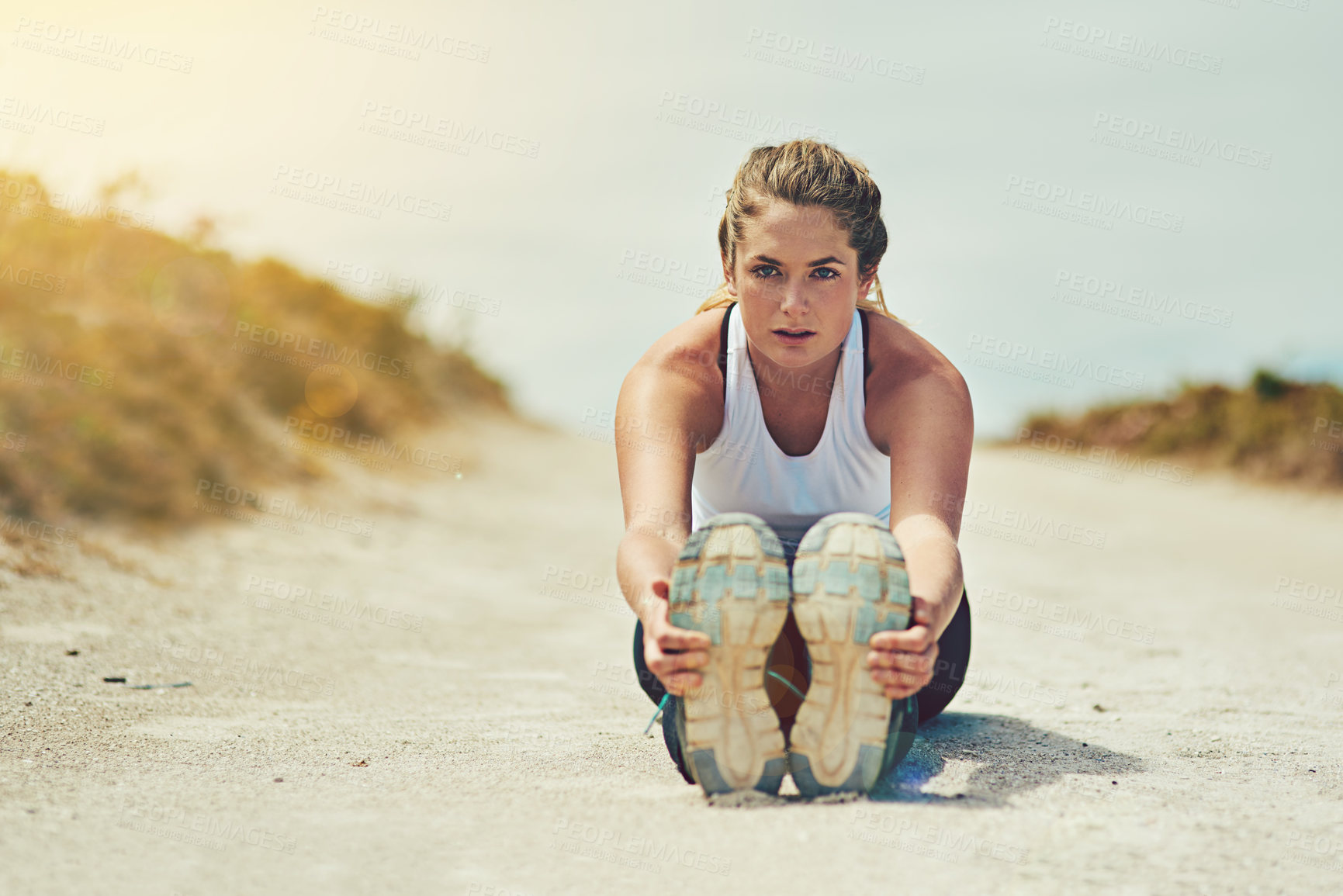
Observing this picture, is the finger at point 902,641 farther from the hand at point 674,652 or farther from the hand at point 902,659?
the hand at point 674,652

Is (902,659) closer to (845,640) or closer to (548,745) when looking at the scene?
(845,640)

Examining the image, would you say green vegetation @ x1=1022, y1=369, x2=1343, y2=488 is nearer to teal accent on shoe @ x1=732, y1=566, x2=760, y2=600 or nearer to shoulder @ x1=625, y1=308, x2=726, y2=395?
shoulder @ x1=625, y1=308, x2=726, y2=395

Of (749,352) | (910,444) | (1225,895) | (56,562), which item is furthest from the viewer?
(56,562)

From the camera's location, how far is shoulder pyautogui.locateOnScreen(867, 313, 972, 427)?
2.38 m

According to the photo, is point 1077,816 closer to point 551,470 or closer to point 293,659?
point 293,659

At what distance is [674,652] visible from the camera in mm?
1921

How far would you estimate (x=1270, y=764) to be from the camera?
2449 mm

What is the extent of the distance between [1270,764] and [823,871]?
146 centimetres

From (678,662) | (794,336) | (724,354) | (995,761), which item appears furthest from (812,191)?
(995,761)

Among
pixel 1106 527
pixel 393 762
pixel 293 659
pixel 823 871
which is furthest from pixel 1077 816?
pixel 1106 527

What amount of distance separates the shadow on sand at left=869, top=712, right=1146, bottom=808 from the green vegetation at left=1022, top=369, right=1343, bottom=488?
1041cm

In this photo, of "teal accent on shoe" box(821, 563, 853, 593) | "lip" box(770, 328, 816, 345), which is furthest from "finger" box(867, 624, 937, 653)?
"lip" box(770, 328, 816, 345)

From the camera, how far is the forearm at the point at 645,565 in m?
2.04

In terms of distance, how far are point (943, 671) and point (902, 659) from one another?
0.88 metres
